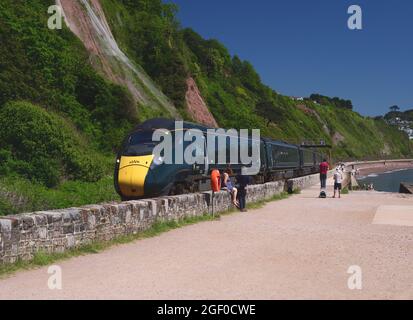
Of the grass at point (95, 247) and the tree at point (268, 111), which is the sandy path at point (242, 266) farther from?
the tree at point (268, 111)

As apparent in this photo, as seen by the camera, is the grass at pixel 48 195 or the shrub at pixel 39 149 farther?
the shrub at pixel 39 149

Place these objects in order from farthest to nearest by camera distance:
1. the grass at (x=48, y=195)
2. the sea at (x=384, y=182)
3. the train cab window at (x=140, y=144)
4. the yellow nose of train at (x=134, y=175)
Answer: the sea at (x=384, y=182), the grass at (x=48, y=195), the train cab window at (x=140, y=144), the yellow nose of train at (x=134, y=175)

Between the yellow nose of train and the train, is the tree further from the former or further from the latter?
the yellow nose of train

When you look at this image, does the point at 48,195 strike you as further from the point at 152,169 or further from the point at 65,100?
the point at 65,100

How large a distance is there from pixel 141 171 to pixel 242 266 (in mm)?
8632

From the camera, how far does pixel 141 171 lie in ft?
52.9

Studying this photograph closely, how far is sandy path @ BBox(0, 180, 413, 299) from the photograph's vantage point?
636 cm

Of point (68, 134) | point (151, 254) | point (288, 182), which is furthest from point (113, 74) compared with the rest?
point (151, 254)

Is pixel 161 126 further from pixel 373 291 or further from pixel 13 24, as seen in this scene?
pixel 13 24

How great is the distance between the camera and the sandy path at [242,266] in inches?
250

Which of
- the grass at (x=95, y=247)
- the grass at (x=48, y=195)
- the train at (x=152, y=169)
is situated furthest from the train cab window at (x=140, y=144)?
the grass at (x=48, y=195)

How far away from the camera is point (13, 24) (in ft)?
96.3

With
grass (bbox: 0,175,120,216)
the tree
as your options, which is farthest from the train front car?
the tree

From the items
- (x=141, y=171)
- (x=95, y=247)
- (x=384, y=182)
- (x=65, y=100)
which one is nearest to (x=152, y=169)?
(x=141, y=171)
